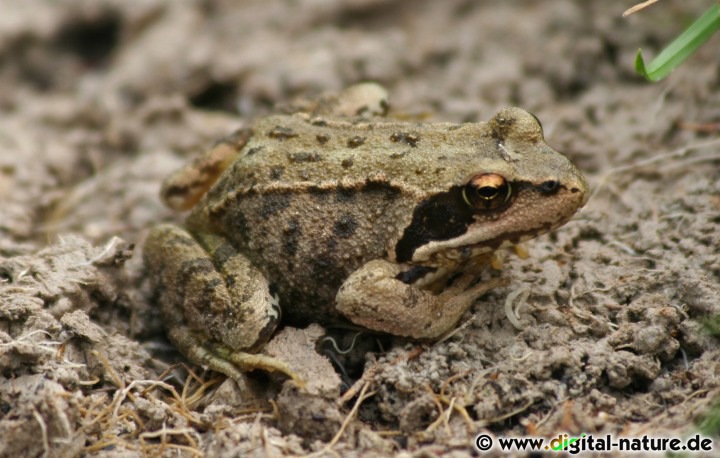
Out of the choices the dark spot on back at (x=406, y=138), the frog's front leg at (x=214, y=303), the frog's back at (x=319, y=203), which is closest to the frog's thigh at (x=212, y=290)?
the frog's front leg at (x=214, y=303)

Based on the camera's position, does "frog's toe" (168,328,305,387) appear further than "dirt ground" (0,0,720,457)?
Yes

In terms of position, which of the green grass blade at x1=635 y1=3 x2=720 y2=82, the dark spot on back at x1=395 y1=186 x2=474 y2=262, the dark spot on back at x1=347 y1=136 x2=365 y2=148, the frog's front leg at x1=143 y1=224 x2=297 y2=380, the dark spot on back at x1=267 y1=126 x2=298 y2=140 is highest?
the green grass blade at x1=635 y1=3 x2=720 y2=82

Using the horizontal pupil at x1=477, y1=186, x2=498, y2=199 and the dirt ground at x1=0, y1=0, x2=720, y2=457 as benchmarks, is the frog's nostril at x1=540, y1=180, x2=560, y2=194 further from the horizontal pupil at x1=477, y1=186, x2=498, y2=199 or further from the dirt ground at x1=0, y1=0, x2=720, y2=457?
the dirt ground at x1=0, y1=0, x2=720, y2=457

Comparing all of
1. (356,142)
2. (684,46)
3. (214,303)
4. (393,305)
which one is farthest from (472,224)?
(684,46)

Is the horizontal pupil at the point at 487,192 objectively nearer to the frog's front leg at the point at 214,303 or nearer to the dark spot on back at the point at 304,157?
the dark spot on back at the point at 304,157

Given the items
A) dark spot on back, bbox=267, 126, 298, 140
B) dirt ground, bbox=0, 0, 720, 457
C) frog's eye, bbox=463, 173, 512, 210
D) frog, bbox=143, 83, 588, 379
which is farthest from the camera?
dark spot on back, bbox=267, 126, 298, 140

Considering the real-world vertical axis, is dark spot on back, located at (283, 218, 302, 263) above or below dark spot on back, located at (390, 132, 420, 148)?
below

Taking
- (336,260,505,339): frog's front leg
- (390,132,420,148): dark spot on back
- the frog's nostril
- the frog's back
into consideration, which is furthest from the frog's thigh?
the frog's nostril

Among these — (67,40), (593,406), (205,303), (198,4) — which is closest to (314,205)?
(205,303)
